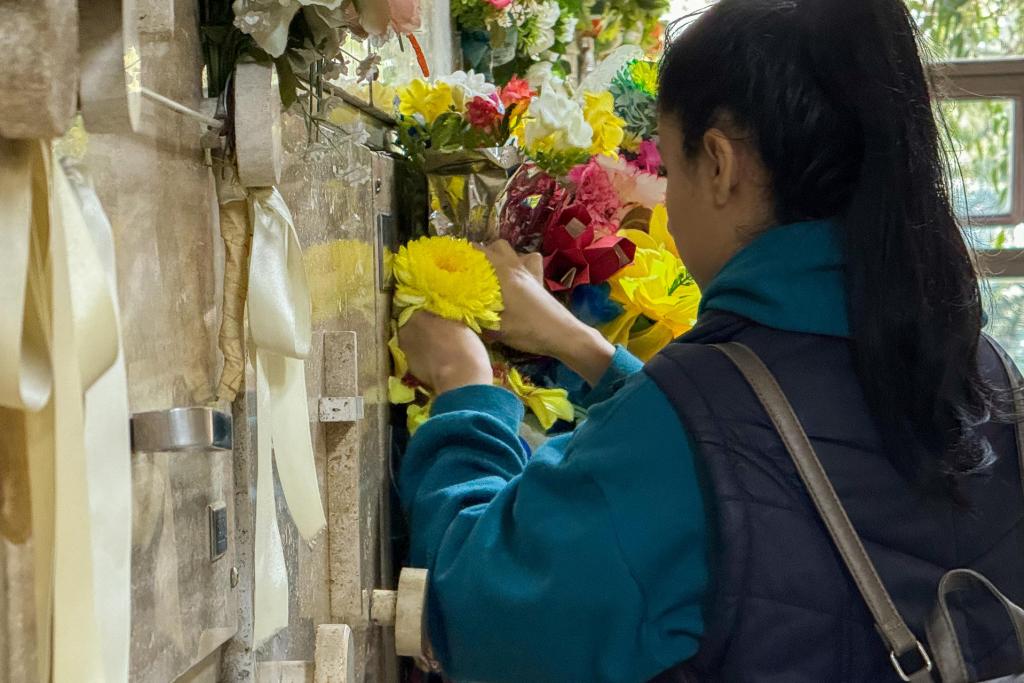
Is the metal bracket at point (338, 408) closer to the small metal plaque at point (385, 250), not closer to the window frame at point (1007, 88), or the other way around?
the small metal plaque at point (385, 250)

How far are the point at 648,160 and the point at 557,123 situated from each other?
1.24ft

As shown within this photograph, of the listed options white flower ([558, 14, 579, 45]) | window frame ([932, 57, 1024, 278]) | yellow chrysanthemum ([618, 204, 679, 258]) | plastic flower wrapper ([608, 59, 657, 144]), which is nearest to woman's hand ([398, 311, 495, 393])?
yellow chrysanthemum ([618, 204, 679, 258])

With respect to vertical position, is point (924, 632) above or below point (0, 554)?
below

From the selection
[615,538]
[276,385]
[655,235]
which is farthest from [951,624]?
[655,235]

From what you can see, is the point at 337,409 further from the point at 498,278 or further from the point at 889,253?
the point at 889,253

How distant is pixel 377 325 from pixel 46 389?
814 mm

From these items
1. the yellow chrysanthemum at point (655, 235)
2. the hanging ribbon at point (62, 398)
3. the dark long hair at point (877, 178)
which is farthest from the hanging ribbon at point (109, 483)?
the yellow chrysanthemum at point (655, 235)

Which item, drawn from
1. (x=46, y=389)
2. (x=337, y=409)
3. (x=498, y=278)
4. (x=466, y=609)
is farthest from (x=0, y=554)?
(x=498, y=278)

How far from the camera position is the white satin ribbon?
754 mm

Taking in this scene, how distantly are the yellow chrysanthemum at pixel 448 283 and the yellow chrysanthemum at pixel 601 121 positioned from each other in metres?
0.34

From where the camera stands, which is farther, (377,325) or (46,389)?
(377,325)

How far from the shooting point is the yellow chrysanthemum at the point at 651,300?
5.06 feet

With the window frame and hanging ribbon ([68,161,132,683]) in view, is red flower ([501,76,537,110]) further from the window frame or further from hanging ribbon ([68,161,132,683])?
the window frame

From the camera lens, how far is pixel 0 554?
507 mm
